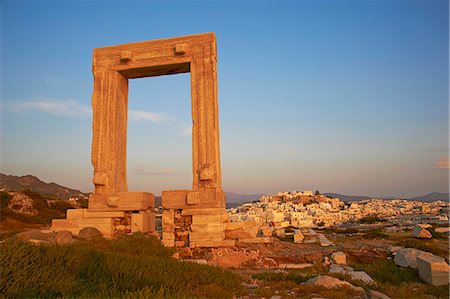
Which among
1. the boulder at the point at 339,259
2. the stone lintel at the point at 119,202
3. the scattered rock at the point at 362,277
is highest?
the stone lintel at the point at 119,202

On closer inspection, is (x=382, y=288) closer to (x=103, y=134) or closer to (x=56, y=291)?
(x=56, y=291)

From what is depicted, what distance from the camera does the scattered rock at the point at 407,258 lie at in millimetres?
6963

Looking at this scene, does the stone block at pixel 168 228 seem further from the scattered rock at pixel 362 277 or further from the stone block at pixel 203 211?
the scattered rock at pixel 362 277

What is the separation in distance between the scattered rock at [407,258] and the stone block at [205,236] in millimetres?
4272

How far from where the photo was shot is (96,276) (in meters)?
4.50

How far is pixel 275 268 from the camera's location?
24.4ft

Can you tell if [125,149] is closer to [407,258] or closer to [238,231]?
[238,231]

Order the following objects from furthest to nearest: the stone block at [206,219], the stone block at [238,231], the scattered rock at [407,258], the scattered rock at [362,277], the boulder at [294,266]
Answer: the stone block at [238,231] < the stone block at [206,219] < the boulder at [294,266] < the scattered rock at [407,258] < the scattered rock at [362,277]

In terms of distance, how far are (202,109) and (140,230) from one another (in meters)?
3.99

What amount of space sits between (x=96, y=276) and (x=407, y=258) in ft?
19.9

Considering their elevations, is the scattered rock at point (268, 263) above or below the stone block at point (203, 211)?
below

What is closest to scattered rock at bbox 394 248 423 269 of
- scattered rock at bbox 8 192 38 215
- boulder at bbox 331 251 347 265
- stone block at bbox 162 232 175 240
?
Result: boulder at bbox 331 251 347 265

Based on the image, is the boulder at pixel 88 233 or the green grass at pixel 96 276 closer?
the green grass at pixel 96 276

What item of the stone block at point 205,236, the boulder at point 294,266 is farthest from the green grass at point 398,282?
the stone block at point 205,236
